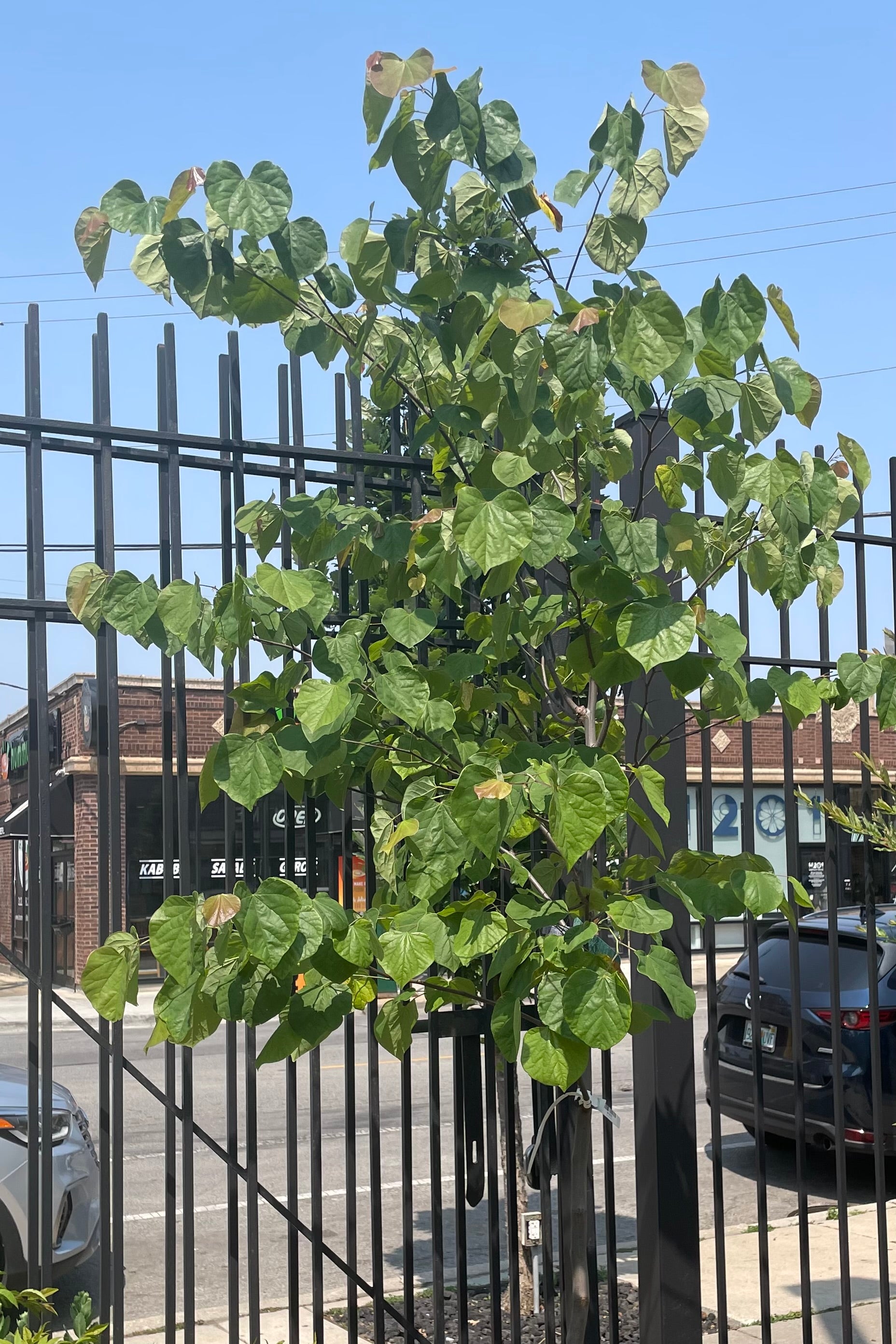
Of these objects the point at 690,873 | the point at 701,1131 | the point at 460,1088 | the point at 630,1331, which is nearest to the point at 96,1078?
the point at 701,1131

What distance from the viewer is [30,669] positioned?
9.43 feet

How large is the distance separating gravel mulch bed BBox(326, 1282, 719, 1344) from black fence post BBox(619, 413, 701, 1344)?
1414 millimetres

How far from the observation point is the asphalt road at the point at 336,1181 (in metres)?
6.67

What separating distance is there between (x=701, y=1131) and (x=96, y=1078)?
6.46 metres

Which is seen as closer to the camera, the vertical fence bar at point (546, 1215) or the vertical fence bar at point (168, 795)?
the vertical fence bar at point (168, 795)

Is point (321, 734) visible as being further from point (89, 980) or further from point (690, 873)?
point (690, 873)

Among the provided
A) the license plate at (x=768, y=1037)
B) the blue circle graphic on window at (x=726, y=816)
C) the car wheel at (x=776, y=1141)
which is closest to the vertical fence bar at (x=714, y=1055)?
the license plate at (x=768, y=1037)

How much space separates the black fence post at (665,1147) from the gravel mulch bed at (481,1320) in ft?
4.64

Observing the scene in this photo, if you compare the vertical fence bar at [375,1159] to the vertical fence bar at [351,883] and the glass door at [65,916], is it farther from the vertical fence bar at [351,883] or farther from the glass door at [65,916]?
the glass door at [65,916]

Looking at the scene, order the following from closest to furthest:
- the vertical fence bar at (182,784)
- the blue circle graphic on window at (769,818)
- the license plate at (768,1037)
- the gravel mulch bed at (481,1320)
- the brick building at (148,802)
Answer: the vertical fence bar at (182,784), the gravel mulch bed at (481,1320), the license plate at (768,1037), the brick building at (148,802), the blue circle graphic on window at (769,818)

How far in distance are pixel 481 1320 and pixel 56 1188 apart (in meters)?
1.92

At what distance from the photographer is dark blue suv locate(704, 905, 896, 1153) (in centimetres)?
763

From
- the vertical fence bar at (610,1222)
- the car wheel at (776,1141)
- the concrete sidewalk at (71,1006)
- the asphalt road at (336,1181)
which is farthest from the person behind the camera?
the concrete sidewalk at (71,1006)

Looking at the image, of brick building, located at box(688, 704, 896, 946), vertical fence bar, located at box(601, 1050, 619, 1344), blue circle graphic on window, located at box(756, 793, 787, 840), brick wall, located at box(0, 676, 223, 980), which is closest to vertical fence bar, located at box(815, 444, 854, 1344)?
vertical fence bar, located at box(601, 1050, 619, 1344)
